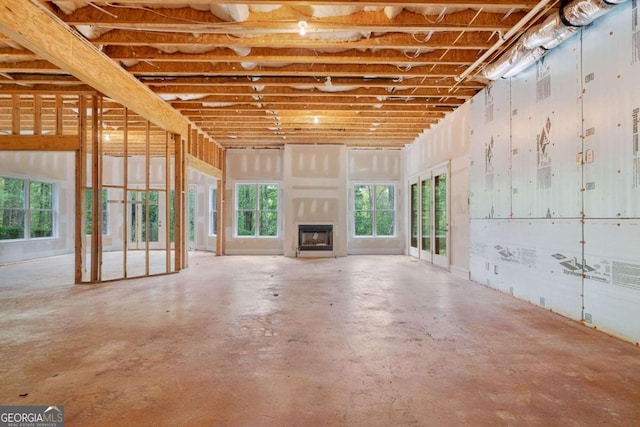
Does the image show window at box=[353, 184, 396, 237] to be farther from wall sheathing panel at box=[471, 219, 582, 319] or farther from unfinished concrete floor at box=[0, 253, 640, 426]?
unfinished concrete floor at box=[0, 253, 640, 426]

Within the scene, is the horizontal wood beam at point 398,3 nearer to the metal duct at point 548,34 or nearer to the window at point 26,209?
the metal duct at point 548,34

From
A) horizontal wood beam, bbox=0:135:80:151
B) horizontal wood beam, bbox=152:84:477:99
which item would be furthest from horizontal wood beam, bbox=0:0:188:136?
horizontal wood beam, bbox=0:135:80:151

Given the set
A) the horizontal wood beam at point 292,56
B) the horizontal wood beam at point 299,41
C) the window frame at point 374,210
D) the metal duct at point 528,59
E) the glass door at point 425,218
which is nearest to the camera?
the metal duct at point 528,59

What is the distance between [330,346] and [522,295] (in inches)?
124

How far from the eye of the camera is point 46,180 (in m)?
9.68

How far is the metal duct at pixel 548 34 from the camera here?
318 centimetres

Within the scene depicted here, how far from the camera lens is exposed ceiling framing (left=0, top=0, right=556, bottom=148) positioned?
148 inches

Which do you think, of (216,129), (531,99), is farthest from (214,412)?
(216,129)

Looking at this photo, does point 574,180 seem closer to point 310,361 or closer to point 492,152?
point 492,152

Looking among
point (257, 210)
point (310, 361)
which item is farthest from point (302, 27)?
point (257, 210)

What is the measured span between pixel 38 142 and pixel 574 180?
24.7 ft

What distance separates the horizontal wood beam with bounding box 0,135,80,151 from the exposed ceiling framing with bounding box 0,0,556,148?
80cm

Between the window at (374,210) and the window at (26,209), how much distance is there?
8.83 m

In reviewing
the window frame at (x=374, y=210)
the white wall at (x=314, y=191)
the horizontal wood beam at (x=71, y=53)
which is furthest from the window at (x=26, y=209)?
the window frame at (x=374, y=210)
